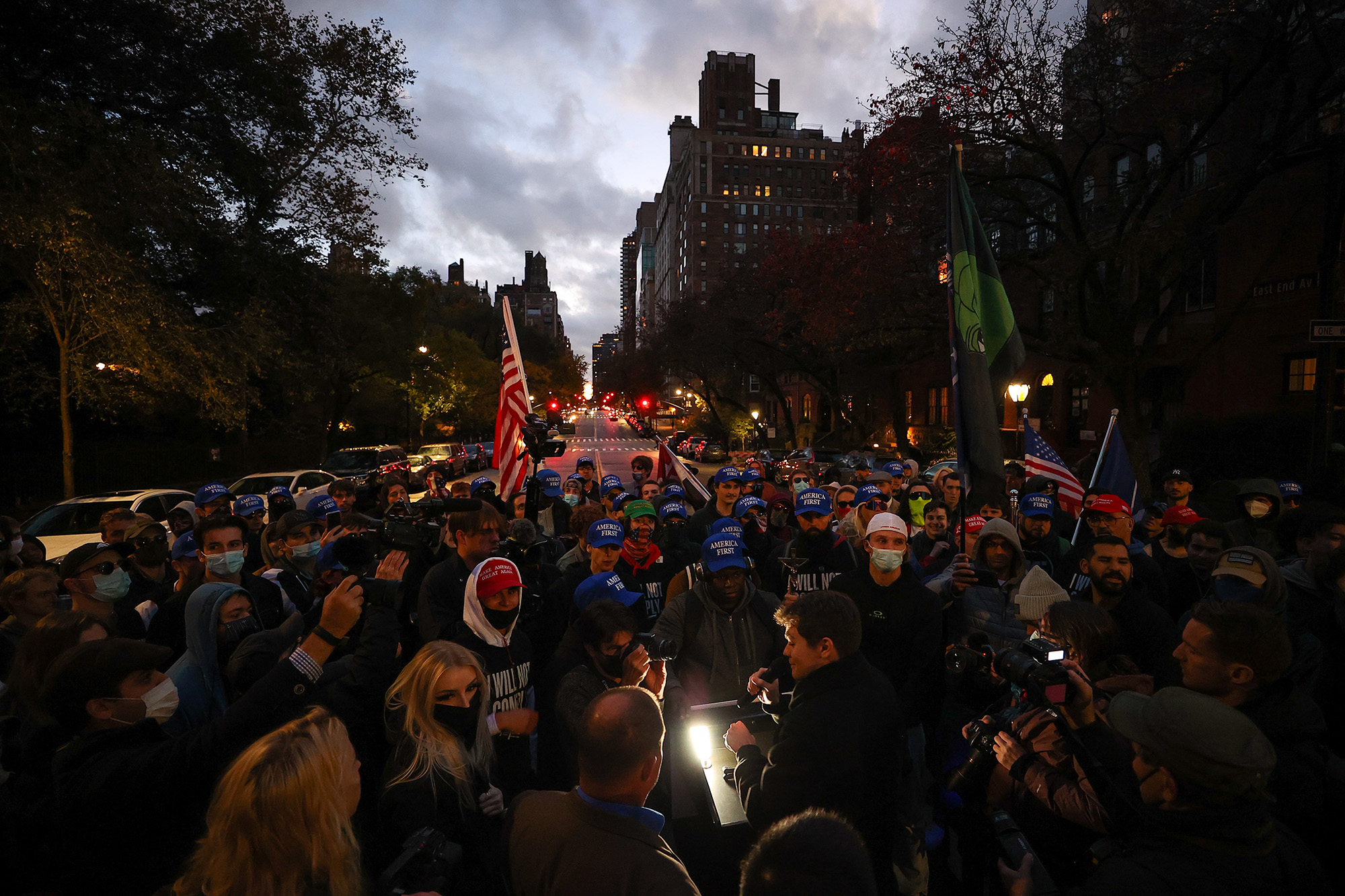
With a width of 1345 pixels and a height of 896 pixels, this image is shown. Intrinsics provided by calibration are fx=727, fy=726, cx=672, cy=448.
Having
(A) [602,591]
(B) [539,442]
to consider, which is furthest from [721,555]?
(B) [539,442]

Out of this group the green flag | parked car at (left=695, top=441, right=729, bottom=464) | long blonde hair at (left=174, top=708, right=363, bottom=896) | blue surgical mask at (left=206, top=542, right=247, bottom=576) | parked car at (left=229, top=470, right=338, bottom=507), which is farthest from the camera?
parked car at (left=695, top=441, right=729, bottom=464)

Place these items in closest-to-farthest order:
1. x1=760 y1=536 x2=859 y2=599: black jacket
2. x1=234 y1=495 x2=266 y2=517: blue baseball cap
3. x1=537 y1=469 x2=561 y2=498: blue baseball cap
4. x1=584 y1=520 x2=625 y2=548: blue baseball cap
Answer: x1=584 y1=520 x2=625 y2=548: blue baseball cap < x1=760 y1=536 x2=859 y2=599: black jacket < x1=234 y1=495 x2=266 y2=517: blue baseball cap < x1=537 y1=469 x2=561 y2=498: blue baseball cap

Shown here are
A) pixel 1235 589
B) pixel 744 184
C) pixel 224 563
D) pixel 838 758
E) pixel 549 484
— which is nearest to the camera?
pixel 838 758

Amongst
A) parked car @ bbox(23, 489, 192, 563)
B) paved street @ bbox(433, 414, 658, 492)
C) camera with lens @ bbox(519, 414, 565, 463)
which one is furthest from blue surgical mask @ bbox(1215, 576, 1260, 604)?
parked car @ bbox(23, 489, 192, 563)

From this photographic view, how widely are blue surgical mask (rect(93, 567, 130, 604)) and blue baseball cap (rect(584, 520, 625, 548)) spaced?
121 inches

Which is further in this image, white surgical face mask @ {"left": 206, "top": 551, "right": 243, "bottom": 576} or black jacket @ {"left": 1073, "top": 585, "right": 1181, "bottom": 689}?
white surgical face mask @ {"left": 206, "top": 551, "right": 243, "bottom": 576}

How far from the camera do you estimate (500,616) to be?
3.66m

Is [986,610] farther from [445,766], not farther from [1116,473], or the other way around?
[1116,473]

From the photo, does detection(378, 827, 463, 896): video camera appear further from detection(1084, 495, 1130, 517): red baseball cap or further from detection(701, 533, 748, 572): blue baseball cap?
detection(1084, 495, 1130, 517): red baseball cap

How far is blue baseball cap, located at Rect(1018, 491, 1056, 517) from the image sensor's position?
232 inches

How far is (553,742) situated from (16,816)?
2.12m

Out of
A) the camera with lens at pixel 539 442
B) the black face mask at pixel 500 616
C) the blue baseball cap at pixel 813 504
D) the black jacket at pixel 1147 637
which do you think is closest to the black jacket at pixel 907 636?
the black jacket at pixel 1147 637

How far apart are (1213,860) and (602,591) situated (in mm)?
2850

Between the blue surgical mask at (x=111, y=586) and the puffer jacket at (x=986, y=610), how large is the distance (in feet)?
17.3
